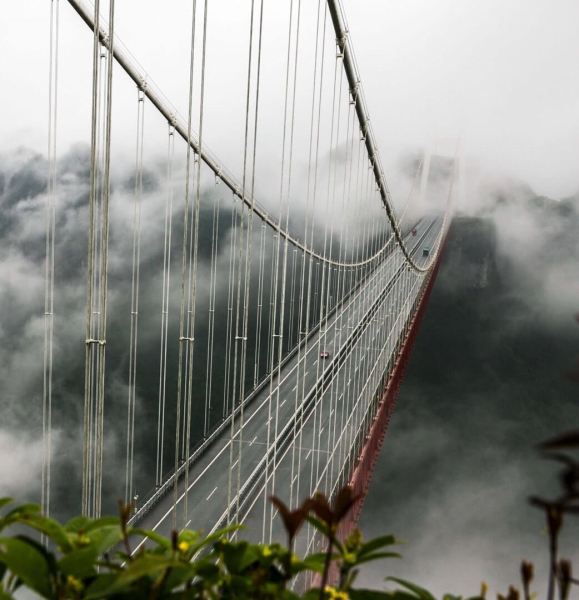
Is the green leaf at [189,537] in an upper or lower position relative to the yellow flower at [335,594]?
upper

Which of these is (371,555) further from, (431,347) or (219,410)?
(431,347)

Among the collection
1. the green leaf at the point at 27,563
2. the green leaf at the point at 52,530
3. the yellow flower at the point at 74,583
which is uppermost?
the green leaf at the point at 52,530

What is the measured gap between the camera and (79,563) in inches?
20.7

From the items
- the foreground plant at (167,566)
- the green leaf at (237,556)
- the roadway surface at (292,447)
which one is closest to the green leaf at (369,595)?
the foreground plant at (167,566)

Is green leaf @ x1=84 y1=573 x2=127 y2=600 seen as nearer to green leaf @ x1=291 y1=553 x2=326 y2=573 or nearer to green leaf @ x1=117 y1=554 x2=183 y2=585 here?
green leaf @ x1=117 y1=554 x2=183 y2=585

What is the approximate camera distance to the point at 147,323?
2302 centimetres

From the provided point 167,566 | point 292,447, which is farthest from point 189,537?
point 292,447

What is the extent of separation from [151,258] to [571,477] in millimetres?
24239

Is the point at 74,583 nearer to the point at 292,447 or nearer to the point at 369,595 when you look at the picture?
the point at 369,595

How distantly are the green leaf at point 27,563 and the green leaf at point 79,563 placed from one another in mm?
16

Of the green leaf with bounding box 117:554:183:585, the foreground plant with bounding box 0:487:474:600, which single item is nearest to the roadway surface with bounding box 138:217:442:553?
the foreground plant with bounding box 0:487:474:600

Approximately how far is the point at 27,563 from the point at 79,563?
4 centimetres

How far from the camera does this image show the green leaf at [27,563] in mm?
505

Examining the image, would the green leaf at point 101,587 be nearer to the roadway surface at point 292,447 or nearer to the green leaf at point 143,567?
the green leaf at point 143,567
